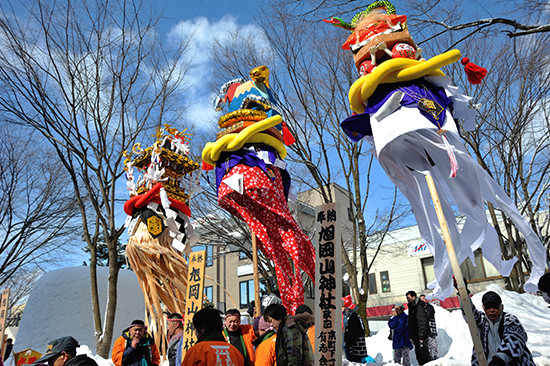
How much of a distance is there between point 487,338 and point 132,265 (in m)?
5.12

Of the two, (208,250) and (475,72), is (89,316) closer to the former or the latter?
(475,72)

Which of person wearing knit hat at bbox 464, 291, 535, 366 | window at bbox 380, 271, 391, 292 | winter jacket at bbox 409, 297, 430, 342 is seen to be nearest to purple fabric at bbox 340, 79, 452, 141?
person wearing knit hat at bbox 464, 291, 535, 366

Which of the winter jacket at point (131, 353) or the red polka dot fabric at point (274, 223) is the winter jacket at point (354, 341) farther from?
the winter jacket at point (131, 353)

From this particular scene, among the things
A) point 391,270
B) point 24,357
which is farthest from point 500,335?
point 391,270

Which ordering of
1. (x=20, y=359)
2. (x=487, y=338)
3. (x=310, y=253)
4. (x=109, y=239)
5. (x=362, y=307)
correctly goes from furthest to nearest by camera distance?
(x=362, y=307) → (x=109, y=239) → (x=20, y=359) → (x=310, y=253) → (x=487, y=338)

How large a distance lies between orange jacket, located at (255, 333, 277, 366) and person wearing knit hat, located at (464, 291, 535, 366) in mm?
1490

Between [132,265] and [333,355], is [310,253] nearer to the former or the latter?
[333,355]

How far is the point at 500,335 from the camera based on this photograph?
310 cm

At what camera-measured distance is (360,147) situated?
10.1 metres

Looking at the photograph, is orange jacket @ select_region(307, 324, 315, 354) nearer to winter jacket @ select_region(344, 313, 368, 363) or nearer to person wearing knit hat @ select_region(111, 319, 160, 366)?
person wearing knit hat @ select_region(111, 319, 160, 366)

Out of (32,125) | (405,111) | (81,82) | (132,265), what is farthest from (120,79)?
(405,111)

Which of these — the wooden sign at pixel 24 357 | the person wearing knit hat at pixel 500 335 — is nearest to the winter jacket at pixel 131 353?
the person wearing knit hat at pixel 500 335

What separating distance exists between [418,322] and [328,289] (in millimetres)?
4344

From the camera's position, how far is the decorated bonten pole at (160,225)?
652cm
